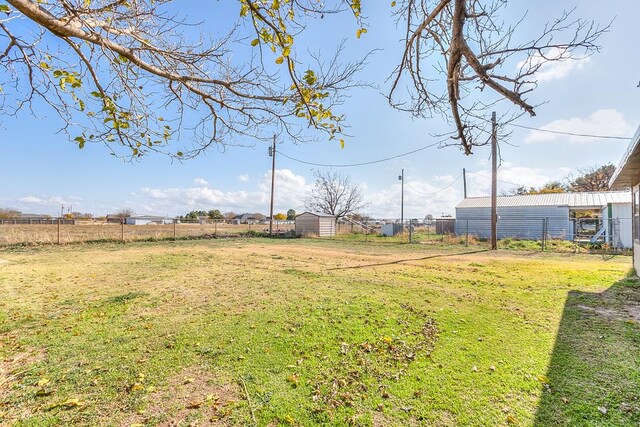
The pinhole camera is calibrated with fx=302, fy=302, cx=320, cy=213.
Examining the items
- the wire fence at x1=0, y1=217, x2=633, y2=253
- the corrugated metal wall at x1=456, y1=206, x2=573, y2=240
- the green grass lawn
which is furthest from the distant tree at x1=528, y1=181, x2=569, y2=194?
the green grass lawn

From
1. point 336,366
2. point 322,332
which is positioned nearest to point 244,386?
point 336,366

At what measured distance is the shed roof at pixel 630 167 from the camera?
4.86 metres

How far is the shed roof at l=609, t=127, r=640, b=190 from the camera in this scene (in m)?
4.86

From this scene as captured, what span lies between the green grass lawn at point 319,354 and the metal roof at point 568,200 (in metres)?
17.4

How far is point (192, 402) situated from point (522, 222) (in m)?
23.7

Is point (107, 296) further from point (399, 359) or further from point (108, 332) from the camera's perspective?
point (399, 359)

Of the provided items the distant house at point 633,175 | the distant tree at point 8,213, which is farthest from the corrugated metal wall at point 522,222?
the distant tree at point 8,213

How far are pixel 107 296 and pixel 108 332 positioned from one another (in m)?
1.98

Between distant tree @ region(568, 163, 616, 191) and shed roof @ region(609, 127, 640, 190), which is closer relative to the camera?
shed roof @ region(609, 127, 640, 190)

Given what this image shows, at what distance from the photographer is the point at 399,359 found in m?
3.00

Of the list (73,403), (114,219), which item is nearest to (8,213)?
(114,219)

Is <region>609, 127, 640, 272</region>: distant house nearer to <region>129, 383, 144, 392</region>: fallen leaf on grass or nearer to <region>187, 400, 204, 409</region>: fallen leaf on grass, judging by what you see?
<region>187, 400, 204, 409</region>: fallen leaf on grass

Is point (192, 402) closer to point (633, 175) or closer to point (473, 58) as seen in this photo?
point (473, 58)

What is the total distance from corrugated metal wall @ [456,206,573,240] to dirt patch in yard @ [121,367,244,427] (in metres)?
18.9
